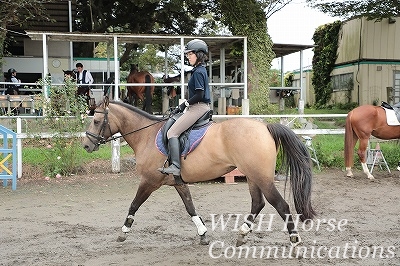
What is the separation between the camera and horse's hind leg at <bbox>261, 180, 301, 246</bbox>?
5.55m

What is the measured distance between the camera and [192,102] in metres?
6.09

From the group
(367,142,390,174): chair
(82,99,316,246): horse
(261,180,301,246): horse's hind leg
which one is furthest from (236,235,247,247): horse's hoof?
(367,142,390,174): chair

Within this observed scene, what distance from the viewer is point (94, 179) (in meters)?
10.8

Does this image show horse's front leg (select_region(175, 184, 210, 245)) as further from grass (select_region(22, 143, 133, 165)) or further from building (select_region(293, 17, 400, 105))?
building (select_region(293, 17, 400, 105))

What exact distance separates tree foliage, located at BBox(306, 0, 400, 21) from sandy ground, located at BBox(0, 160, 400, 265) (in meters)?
9.49

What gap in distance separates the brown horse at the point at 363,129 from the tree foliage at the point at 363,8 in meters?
7.56

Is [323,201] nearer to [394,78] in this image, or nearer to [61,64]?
[61,64]

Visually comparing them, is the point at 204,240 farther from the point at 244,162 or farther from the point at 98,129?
the point at 98,129

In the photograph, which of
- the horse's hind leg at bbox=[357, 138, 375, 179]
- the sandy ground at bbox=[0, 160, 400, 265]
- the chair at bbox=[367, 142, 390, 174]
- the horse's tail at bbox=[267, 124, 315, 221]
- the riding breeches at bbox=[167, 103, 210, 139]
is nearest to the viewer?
the sandy ground at bbox=[0, 160, 400, 265]

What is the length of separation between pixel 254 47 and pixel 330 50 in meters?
11.3

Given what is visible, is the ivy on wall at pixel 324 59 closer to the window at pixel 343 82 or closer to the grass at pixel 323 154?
the window at pixel 343 82

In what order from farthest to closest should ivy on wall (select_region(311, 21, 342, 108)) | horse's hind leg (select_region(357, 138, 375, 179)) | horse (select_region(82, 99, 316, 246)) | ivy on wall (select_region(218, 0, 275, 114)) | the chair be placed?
ivy on wall (select_region(311, 21, 342, 108)) → ivy on wall (select_region(218, 0, 275, 114)) → the chair → horse's hind leg (select_region(357, 138, 375, 179)) → horse (select_region(82, 99, 316, 246))

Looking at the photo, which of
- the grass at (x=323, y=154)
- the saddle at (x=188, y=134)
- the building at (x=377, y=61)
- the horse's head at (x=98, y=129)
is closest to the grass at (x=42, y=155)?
the grass at (x=323, y=154)

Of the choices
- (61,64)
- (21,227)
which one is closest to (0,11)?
(61,64)
